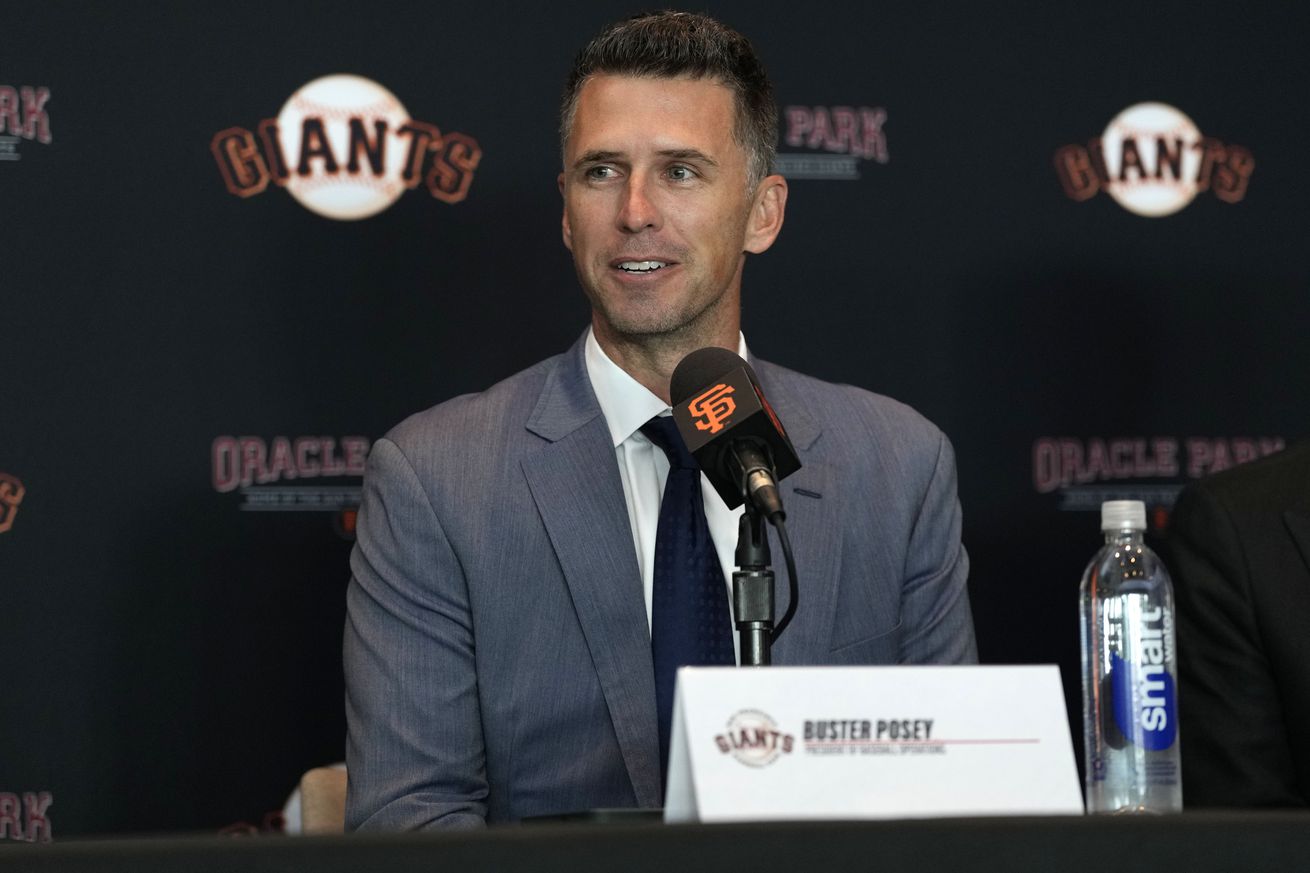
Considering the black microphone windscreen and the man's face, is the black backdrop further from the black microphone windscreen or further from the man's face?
the black microphone windscreen

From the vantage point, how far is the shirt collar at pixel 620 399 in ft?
7.46

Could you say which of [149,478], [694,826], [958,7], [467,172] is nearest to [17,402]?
[149,478]

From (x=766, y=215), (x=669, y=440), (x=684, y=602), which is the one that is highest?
(x=766, y=215)

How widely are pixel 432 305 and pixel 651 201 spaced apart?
2.40 ft

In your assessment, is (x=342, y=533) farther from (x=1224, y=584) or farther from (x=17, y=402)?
(x=1224, y=584)

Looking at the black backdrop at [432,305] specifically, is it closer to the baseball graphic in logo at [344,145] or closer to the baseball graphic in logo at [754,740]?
the baseball graphic in logo at [344,145]

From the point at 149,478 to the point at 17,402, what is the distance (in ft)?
0.81

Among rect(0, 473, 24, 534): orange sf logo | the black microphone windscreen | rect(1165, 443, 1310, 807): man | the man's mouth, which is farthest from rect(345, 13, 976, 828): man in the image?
rect(0, 473, 24, 534): orange sf logo

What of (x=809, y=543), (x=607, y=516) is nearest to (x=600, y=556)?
(x=607, y=516)

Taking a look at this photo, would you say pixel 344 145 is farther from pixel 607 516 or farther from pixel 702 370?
pixel 702 370

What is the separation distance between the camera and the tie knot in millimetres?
2186

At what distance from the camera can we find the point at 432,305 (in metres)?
2.87

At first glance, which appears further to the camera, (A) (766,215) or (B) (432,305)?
(B) (432,305)

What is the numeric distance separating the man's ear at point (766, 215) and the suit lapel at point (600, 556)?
38cm
